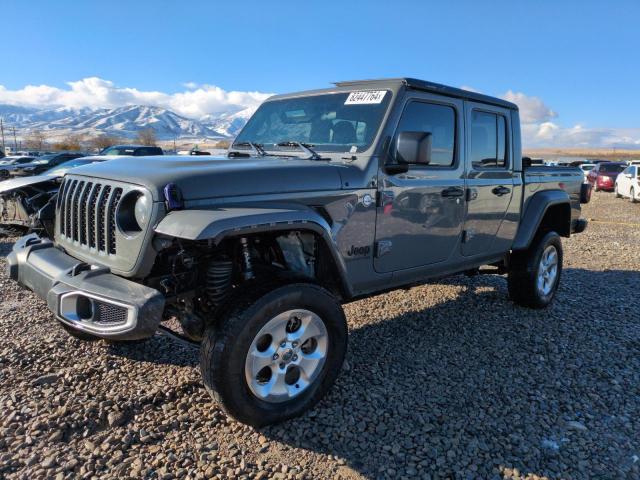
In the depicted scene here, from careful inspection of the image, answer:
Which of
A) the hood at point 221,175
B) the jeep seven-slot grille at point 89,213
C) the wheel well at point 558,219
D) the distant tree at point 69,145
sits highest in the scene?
the distant tree at point 69,145

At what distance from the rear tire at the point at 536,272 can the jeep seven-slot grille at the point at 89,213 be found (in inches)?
159

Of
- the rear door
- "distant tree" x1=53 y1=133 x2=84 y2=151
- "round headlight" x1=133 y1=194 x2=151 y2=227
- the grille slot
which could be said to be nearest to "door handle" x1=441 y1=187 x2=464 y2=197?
the rear door

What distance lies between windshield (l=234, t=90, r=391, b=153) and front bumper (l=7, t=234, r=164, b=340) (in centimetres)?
172

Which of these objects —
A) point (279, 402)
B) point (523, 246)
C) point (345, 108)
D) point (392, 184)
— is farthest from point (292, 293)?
point (523, 246)

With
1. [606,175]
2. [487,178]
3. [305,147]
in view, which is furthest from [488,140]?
[606,175]

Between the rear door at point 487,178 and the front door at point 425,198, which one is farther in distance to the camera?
the rear door at point 487,178

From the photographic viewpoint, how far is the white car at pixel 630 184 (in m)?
18.2

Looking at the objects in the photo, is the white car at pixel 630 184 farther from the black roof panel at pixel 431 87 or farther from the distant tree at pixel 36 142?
the distant tree at pixel 36 142

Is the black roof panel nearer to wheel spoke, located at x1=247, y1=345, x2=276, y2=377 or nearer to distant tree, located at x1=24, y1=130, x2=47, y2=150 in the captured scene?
wheel spoke, located at x1=247, y1=345, x2=276, y2=377

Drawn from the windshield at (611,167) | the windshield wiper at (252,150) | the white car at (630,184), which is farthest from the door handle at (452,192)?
the windshield at (611,167)

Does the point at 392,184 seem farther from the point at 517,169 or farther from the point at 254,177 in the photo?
the point at 517,169

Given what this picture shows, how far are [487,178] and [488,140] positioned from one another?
41cm

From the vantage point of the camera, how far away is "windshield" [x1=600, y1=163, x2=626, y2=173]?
23984 mm

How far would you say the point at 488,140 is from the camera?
15.1ft
